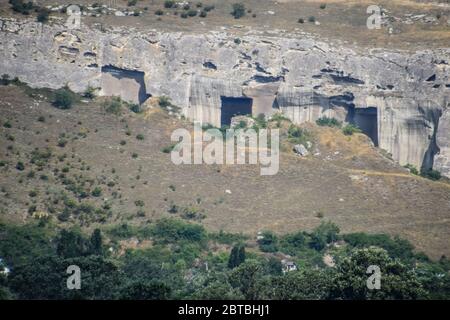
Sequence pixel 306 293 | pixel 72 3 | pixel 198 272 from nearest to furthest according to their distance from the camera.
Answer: pixel 306 293, pixel 198 272, pixel 72 3

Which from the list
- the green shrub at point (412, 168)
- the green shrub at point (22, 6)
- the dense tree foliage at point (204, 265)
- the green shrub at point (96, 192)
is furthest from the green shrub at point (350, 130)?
the green shrub at point (22, 6)

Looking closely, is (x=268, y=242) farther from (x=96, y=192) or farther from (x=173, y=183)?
(x=96, y=192)

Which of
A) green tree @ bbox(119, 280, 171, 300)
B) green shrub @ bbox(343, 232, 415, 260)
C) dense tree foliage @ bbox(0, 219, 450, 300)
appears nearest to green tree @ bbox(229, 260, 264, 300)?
dense tree foliage @ bbox(0, 219, 450, 300)

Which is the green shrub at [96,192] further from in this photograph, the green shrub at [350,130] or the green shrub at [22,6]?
the green shrub at [22,6]

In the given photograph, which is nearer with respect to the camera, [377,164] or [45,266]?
[45,266]

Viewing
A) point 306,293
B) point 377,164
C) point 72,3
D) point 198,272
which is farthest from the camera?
point 72,3
